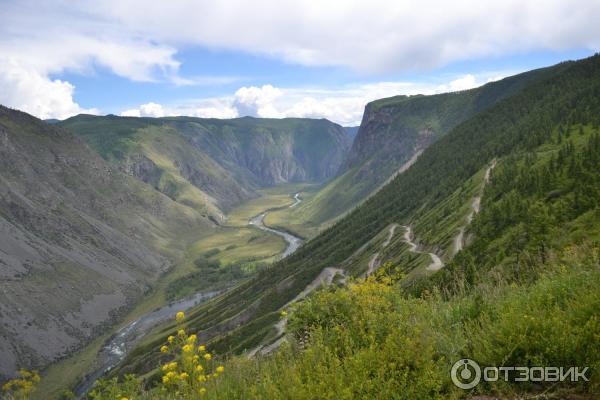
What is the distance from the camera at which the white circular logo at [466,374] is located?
8086mm

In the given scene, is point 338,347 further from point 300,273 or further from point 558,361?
point 300,273

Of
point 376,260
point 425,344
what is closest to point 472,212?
point 376,260

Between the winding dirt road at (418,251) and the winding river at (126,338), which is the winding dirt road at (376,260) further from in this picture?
the winding river at (126,338)

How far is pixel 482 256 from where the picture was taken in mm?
56656

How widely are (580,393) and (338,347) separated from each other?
15.5ft

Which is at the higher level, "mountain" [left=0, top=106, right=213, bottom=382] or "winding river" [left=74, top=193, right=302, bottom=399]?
"mountain" [left=0, top=106, right=213, bottom=382]

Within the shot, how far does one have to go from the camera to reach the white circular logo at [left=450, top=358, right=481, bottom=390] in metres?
8.09

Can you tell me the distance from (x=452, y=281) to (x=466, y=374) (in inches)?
1057

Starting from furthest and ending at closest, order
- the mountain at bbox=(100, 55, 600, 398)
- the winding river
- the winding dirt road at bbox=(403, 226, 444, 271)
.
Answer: the winding river
the winding dirt road at bbox=(403, 226, 444, 271)
the mountain at bbox=(100, 55, 600, 398)

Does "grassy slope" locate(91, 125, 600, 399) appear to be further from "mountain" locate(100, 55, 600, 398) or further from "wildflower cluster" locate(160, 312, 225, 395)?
"wildflower cluster" locate(160, 312, 225, 395)

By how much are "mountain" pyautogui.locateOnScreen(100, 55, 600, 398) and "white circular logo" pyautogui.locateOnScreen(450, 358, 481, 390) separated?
0.57 ft

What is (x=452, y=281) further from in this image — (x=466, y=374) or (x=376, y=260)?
(x=376, y=260)

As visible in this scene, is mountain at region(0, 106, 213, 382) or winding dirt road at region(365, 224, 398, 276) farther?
mountain at region(0, 106, 213, 382)

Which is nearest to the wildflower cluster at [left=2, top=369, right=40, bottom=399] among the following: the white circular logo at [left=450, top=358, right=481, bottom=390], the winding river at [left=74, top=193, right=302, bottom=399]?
the white circular logo at [left=450, top=358, right=481, bottom=390]
